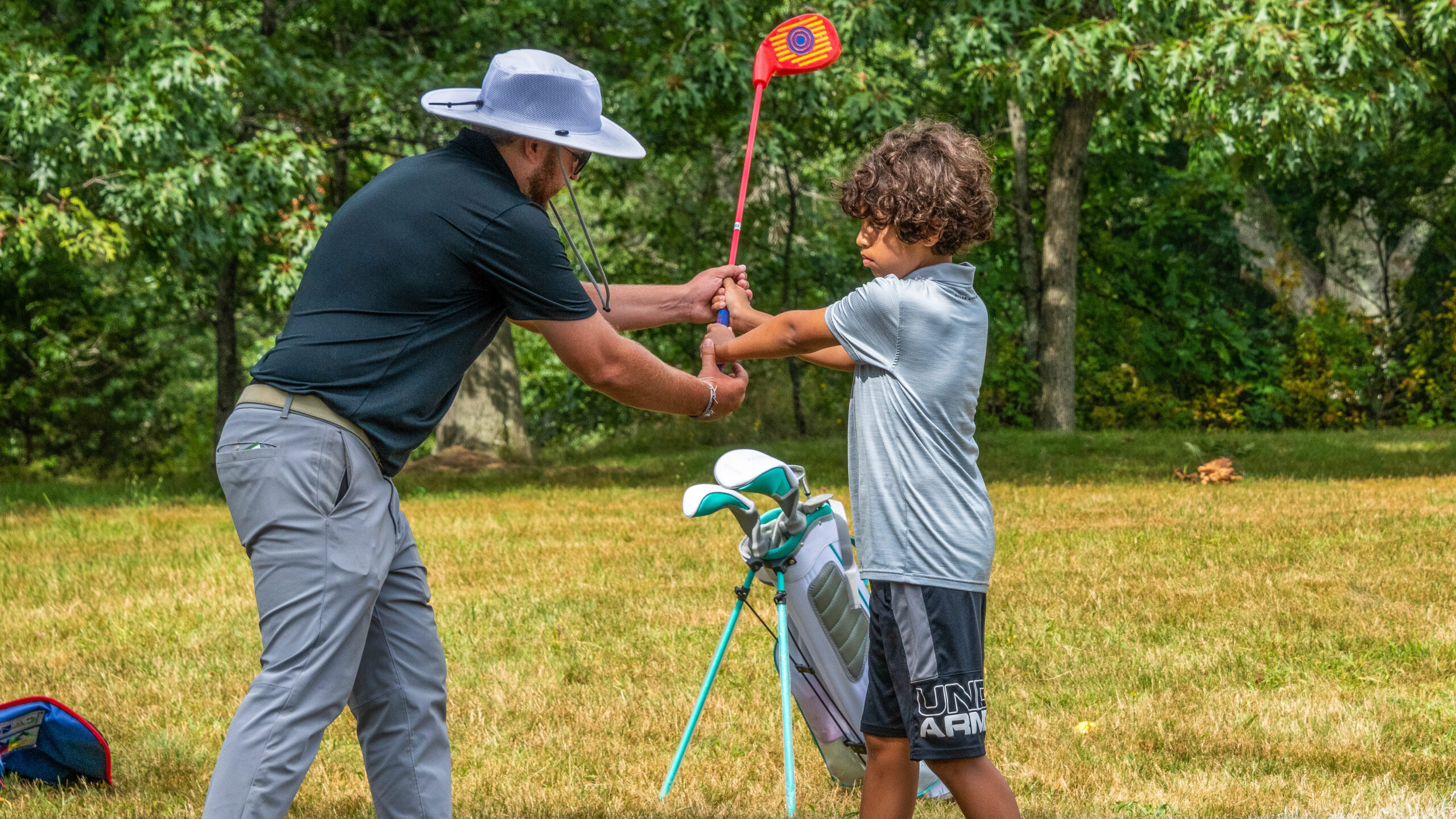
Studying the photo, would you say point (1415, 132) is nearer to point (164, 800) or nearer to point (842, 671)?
point (842, 671)

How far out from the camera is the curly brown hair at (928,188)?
3.03 metres

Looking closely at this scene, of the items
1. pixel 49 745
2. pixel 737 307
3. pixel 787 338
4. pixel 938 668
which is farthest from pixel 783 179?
pixel 938 668

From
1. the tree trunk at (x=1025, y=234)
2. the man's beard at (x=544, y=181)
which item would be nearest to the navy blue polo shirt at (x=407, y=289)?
the man's beard at (x=544, y=181)

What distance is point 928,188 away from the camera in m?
3.02

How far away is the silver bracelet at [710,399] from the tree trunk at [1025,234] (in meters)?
14.3

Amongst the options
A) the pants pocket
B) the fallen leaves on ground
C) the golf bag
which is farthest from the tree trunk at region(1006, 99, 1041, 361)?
the pants pocket

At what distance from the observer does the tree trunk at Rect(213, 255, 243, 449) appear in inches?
590

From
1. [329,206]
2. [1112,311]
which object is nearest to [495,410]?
[329,206]

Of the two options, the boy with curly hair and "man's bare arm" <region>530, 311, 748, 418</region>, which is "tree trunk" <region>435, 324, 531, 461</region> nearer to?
"man's bare arm" <region>530, 311, 748, 418</region>

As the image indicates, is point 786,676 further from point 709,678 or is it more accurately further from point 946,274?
point 946,274

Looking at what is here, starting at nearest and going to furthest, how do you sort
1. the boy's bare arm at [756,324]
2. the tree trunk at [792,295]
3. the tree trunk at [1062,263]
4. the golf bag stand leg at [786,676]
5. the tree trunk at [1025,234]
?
the boy's bare arm at [756,324], the golf bag stand leg at [786,676], the tree trunk at [1062,263], the tree trunk at [792,295], the tree trunk at [1025,234]

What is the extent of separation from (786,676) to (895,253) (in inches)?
54.4

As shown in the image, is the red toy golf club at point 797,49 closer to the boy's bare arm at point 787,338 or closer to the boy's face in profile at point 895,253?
the boy's bare arm at point 787,338

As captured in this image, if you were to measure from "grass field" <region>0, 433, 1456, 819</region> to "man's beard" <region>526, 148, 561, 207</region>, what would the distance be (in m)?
2.01
